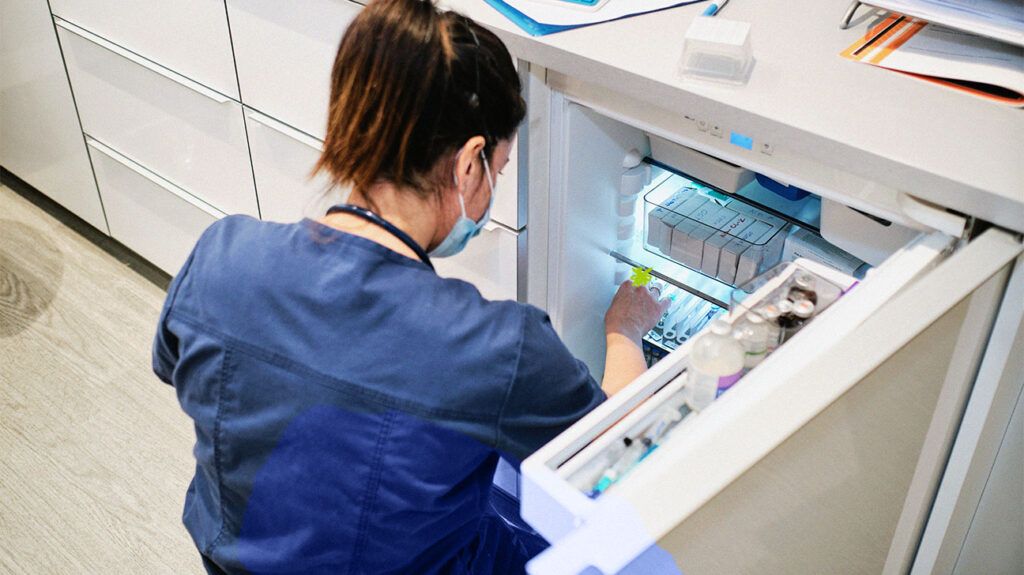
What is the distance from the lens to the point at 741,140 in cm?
126

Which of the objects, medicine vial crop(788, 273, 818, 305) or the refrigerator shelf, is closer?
medicine vial crop(788, 273, 818, 305)

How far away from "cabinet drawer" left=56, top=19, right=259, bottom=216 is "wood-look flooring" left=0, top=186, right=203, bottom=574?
0.42 metres

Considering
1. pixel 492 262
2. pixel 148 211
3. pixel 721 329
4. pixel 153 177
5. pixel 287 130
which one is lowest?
pixel 148 211

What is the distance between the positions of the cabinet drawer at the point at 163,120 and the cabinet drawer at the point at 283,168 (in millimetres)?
36

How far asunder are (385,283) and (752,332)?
1.29 ft

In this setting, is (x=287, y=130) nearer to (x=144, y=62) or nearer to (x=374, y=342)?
(x=144, y=62)

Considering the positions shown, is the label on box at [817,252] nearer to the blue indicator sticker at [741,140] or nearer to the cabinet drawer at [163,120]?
the blue indicator sticker at [741,140]

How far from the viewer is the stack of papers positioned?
1.34 metres

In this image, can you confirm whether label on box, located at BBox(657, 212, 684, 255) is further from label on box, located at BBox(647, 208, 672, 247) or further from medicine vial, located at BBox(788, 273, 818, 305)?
medicine vial, located at BBox(788, 273, 818, 305)

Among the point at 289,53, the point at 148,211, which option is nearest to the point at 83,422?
the point at 148,211

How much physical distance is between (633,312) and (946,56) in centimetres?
54

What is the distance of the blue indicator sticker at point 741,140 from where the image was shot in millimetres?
1258

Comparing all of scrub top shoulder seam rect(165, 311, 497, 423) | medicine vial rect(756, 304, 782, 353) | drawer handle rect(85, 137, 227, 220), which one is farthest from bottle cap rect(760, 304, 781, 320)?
drawer handle rect(85, 137, 227, 220)

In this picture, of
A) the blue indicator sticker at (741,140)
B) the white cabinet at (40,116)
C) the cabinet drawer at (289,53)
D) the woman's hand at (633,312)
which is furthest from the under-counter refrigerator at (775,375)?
the white cabinet at (40,116)
